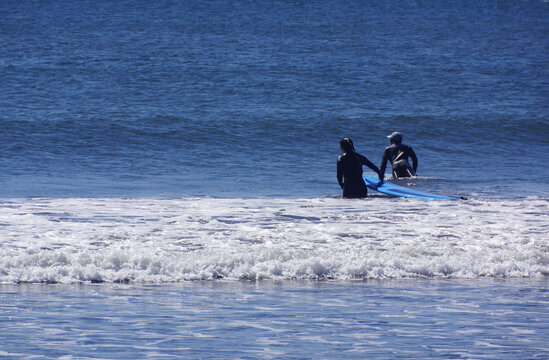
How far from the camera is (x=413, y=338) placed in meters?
5.15

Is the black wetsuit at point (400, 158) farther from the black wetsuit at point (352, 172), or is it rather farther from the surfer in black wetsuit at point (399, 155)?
the black wetsuit at point (352, 172)

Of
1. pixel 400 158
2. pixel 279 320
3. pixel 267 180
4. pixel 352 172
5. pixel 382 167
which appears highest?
pixel 400 158

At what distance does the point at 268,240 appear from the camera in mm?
9094

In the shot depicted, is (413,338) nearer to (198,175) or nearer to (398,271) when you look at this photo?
(398,271)

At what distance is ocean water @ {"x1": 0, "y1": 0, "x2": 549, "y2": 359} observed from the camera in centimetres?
558

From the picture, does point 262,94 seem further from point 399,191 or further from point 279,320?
point 279,320

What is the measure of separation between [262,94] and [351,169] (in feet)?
71.4

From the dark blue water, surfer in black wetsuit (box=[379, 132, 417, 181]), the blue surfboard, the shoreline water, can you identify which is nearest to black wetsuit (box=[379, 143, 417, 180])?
surfer in black wetsuit (box=[379, 132, 417, 181])

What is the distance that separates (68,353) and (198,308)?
4.94ft

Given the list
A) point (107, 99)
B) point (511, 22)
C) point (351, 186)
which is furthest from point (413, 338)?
point (511, 22)

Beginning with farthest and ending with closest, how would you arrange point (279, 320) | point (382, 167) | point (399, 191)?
1. point (382, 167)
2. point (399, 191)
3. point (279, 320)

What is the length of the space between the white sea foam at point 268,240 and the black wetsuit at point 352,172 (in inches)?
24.9

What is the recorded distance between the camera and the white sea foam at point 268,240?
7645 mm

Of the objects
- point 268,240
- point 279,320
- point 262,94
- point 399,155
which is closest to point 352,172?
point 399,155
